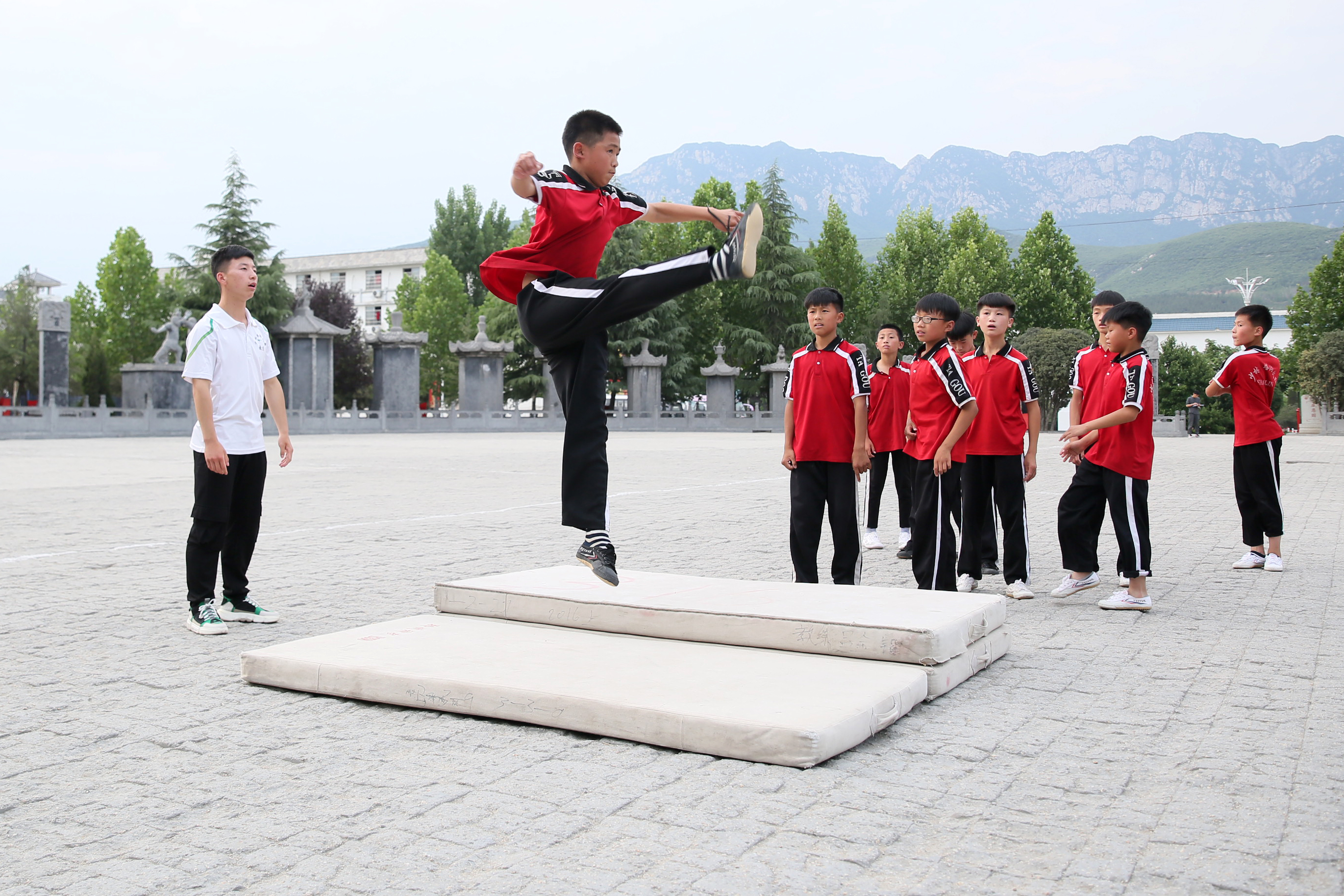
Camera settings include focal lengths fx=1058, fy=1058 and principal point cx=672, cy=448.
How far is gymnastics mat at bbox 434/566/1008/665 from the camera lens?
4.08 meters

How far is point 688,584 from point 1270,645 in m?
2.81

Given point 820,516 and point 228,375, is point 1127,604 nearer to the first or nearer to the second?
point 820,516

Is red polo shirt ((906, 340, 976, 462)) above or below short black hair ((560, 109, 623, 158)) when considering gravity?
below

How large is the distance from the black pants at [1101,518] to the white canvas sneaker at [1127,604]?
5.1 inches

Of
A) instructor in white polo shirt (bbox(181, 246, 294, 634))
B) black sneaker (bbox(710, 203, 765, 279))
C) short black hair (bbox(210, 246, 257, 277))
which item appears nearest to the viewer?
black sneaker (bbox(710, 203, 765, 279))

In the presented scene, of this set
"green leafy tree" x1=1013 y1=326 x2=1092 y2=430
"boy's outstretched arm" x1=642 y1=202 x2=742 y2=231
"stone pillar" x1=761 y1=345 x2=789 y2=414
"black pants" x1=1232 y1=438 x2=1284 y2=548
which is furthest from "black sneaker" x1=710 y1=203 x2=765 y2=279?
"stone pillar" x1=761 y1=345 x2=789 y2=414

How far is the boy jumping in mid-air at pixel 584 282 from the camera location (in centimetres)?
467

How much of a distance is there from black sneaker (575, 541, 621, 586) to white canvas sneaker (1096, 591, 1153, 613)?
297cm

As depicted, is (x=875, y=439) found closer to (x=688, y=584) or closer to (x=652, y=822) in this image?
(x=688, y=584)

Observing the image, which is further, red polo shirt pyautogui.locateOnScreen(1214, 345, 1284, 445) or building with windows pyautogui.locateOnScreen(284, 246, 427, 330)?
building with windows pyautogui.locateOnScreen(284, 246, 427, 330)

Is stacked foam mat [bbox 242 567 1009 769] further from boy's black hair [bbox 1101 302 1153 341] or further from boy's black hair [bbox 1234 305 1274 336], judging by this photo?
boy's black hair [bbox 1234 305 1274 336]

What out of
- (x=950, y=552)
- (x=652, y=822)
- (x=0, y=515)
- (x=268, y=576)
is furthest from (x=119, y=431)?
(x=652, y=822)

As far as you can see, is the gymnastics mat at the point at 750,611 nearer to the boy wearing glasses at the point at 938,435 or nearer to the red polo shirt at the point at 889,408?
the boy wearing glasses at the point at 938,435

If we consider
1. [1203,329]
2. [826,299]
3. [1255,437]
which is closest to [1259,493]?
[1255,437]
